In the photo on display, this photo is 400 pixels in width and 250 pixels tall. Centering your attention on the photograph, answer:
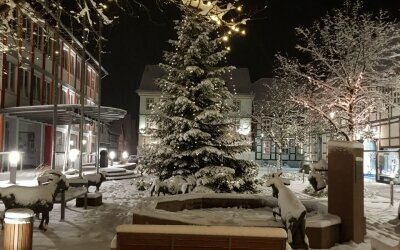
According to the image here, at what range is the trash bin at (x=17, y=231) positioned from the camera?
718 centimetres

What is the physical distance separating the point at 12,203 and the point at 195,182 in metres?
8.08

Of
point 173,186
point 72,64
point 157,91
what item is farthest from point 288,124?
point 173,186

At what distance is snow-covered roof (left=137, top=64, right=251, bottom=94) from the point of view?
50.7m

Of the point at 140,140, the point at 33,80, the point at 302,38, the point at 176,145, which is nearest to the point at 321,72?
the point at 302,38

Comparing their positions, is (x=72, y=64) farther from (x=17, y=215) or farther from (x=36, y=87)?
(x=17, y=215)

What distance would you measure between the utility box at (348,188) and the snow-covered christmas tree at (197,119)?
7.68m

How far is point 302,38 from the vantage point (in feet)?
74.7

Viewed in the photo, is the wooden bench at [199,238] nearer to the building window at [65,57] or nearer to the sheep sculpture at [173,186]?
the sheep sculpture at [173,186]

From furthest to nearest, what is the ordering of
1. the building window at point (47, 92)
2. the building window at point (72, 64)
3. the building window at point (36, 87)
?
the building window at point (72, 64)
the building window at point (47, 92)
the building window at point (36, 87)

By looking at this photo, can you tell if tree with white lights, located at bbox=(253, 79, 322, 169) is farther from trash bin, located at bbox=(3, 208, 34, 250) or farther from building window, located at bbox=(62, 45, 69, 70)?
trash bin, located at bbox=(3, 208, 34, 250)

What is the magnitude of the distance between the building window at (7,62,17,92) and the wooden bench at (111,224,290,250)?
876 inches

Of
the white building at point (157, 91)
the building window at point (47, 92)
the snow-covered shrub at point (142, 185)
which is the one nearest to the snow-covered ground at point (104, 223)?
the snow-covered shrub at point (142, 185)

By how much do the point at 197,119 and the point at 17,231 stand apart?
35.7 ft

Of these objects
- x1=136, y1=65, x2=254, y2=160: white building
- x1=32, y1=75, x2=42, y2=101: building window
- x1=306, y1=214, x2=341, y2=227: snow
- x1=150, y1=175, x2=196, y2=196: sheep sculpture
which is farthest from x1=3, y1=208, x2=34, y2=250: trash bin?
x1=136, y1=65, x2=254, y2=160: white building
